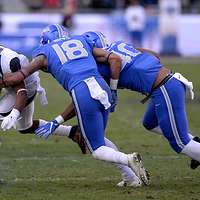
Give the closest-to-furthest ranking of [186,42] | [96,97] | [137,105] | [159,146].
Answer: [96,97], [159,146], [137,105], [186,42]

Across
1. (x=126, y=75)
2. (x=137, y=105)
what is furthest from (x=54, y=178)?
(x=137, y=105)

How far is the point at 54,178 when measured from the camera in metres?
8.70

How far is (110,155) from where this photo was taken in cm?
764

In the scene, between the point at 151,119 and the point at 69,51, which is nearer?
the point at 69,51

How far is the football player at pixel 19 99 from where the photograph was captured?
26.6ft

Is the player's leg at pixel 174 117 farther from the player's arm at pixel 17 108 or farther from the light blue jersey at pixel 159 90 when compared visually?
the player's arm at pixel 17 108

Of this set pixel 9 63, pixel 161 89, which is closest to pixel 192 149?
pixel 161 89

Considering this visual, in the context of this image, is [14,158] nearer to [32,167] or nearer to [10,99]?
[32,167]

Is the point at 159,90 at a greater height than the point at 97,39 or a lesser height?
lesser

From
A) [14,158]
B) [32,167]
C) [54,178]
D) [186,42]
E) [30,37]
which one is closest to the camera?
[54,178]

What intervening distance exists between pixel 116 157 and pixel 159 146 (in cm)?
355

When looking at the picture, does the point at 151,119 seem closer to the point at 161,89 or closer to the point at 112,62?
the point at 161,89

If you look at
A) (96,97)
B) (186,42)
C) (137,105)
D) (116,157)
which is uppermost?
(96,97)

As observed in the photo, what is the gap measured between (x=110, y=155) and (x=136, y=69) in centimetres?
86
